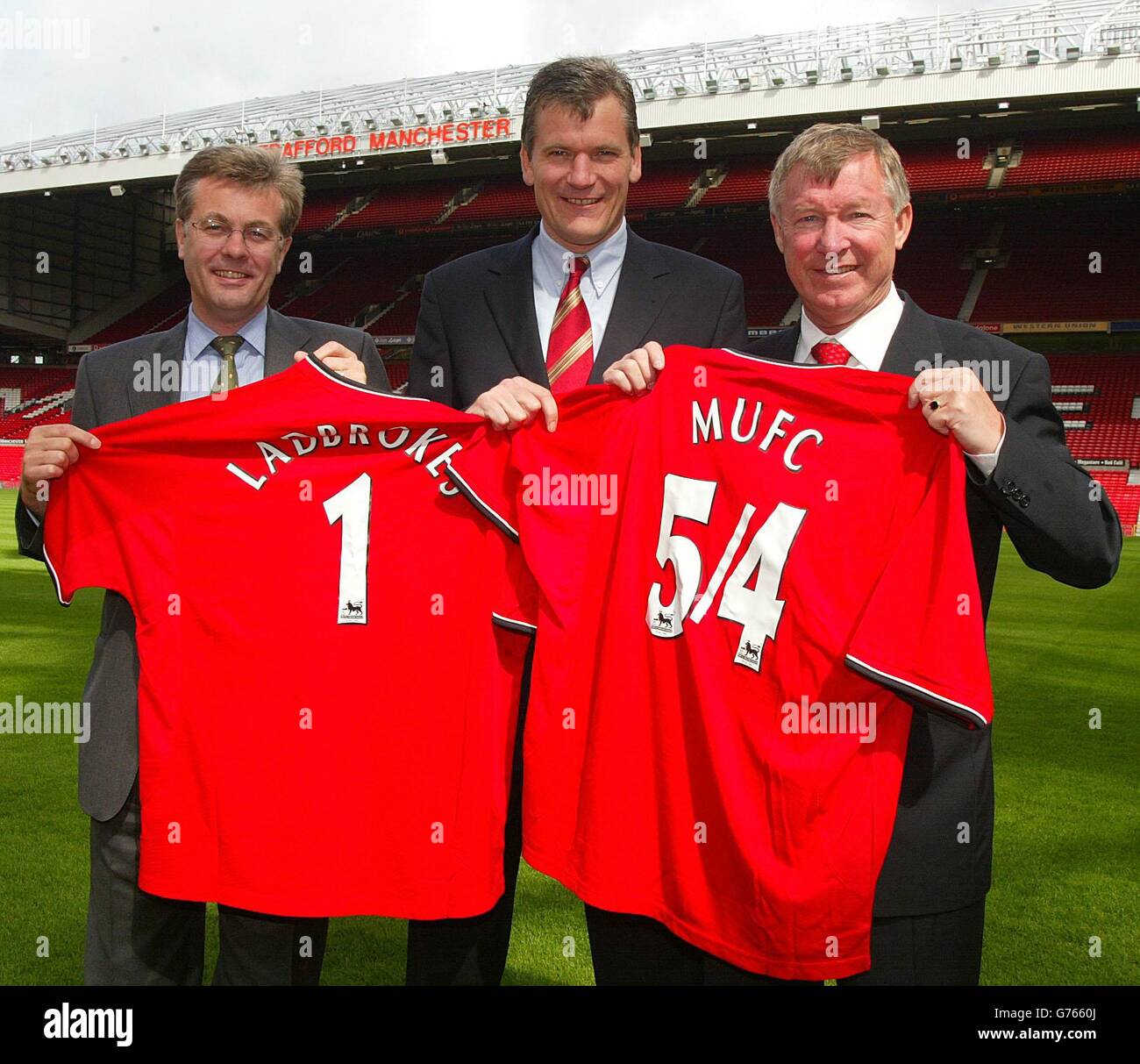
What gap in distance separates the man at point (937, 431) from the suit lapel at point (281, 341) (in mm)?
840

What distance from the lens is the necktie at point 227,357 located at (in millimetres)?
2379

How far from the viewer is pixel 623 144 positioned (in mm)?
2291

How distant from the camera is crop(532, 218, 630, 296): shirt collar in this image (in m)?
2.42

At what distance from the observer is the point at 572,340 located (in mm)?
2379

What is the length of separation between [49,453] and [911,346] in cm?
183

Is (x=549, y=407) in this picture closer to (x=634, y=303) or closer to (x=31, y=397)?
(x=634, y=303)

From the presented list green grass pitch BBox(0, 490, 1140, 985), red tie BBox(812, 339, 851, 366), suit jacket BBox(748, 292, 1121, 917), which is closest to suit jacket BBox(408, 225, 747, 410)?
red tie BBox(812, 339, 851, 366)

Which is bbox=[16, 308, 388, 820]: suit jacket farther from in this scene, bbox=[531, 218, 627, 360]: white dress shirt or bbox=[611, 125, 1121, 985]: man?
bbox=[611, 125, 1121, 985]: man

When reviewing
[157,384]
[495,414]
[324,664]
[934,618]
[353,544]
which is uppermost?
[157,384]

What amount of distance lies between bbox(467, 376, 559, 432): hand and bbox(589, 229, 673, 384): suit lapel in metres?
0.21

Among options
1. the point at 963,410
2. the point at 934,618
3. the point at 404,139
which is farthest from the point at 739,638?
the point at 404,139

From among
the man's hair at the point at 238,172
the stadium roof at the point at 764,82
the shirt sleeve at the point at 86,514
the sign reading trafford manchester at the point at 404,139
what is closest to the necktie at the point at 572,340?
the man's hair at the point at 238,172

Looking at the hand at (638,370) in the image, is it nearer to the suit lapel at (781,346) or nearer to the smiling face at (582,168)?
the suit lapel at (781,346)
